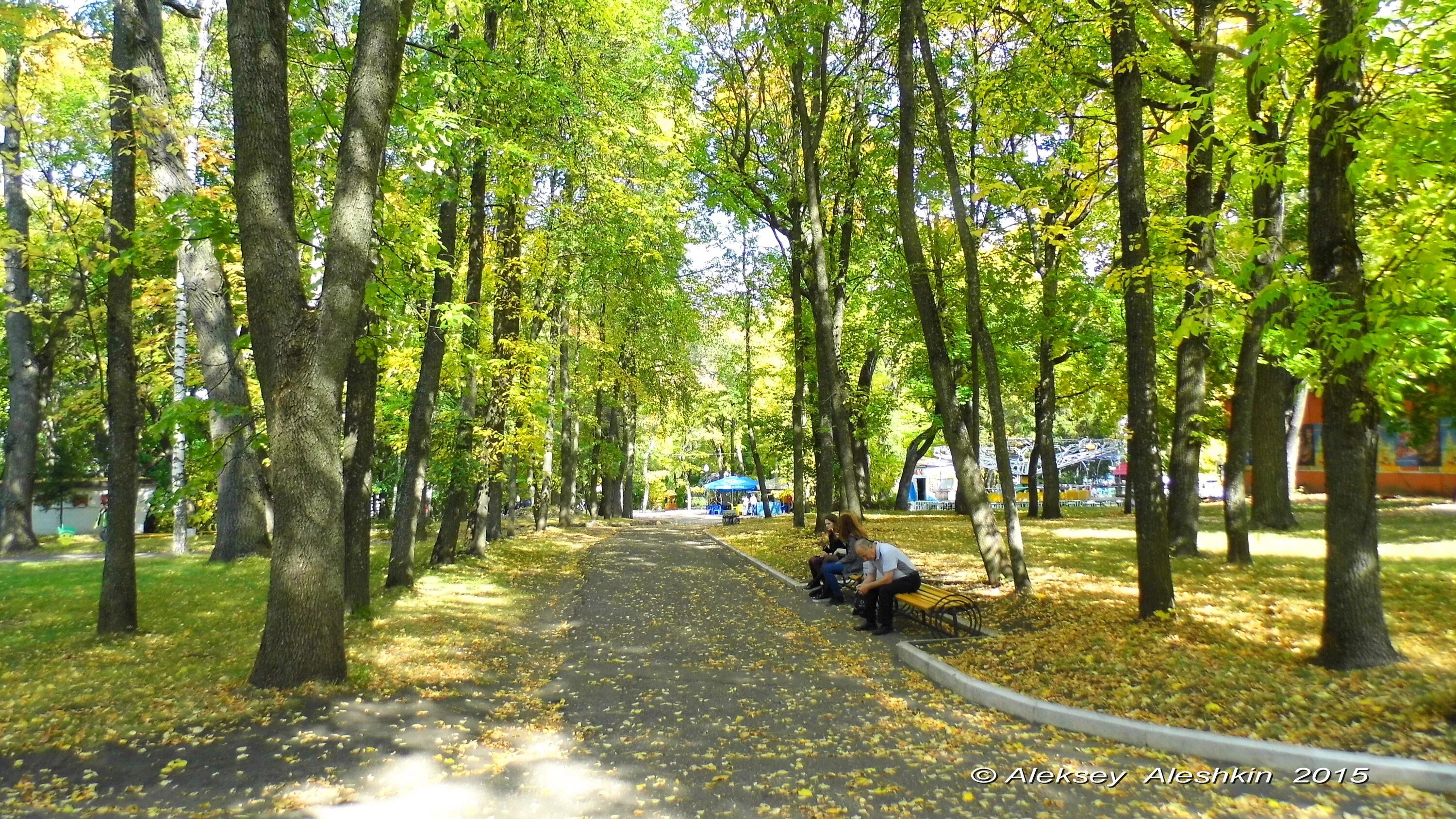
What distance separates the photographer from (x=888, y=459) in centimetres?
4397

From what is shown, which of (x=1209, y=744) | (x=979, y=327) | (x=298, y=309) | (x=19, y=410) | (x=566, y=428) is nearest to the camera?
(x=1209, y=744)

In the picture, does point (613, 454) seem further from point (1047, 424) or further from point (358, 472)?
point (358, 472)

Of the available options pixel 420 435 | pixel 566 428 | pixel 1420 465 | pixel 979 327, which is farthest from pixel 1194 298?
pixel 1420 465

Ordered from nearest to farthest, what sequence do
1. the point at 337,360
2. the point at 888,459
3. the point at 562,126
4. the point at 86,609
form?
the point at 337,360 < the point at 86,609 < the point at 562,126 < the point at 888,459

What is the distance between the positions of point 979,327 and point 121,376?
9.84 m

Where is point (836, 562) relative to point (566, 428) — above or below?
below

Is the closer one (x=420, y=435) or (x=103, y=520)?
(x=420, y=435)

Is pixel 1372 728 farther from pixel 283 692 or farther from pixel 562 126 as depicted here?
pixel 562 126

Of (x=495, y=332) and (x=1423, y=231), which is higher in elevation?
(x=495, y=332)

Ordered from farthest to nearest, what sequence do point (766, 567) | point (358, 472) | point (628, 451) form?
1. point (628, 451)
2. point (766, 567)
3. point (358, 472)

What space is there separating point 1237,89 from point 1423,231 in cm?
647

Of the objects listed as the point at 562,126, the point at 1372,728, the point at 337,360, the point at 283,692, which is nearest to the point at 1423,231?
the point at 1372,728

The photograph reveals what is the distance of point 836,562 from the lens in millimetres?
12219

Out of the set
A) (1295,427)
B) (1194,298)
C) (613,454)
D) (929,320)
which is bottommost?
(613,454)
